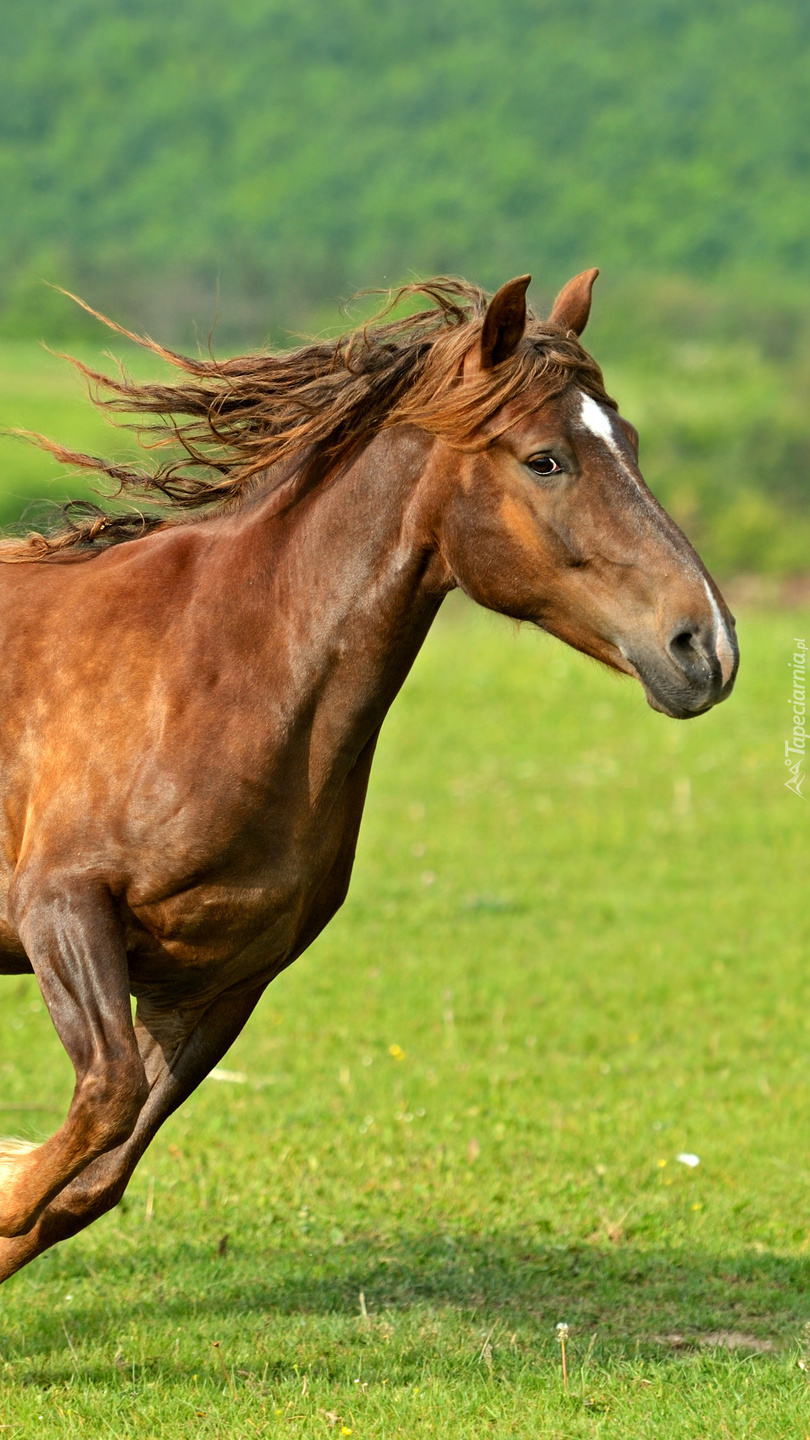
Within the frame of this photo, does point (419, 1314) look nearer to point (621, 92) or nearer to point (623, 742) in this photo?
point (623, 742)

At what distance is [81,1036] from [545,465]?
5.65ft

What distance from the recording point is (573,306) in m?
4.22

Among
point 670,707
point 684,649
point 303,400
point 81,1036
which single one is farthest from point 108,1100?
point 303,400

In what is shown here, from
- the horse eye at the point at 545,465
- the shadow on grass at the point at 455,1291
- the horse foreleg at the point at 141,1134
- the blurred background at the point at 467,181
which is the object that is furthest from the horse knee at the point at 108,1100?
the blurred background at the point at 467,181

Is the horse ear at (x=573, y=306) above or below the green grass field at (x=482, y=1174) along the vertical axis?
above

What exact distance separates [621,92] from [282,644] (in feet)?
352

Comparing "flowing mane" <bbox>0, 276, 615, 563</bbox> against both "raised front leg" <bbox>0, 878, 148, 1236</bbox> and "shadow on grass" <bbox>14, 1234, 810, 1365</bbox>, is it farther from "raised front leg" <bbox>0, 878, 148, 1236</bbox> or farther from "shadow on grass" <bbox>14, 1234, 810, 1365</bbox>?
"shadow on grass" <bbox>14, 1234, 810, 1365</bbox>

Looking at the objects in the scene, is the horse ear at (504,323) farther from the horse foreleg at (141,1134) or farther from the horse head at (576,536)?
the horse foreleg at (141,1134)

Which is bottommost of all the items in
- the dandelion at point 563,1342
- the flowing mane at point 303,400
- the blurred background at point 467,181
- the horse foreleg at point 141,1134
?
the dandelion at point 563,1342

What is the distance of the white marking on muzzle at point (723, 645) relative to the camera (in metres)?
3.60

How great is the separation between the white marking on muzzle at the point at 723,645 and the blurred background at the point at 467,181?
3584 cm

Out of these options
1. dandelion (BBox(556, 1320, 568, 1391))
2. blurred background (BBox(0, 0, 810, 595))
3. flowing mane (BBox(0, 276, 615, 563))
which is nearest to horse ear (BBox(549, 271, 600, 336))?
flowing mane (BBox(0, 276, 615, 563))

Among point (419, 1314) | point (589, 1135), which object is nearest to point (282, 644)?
point (419, 1314)

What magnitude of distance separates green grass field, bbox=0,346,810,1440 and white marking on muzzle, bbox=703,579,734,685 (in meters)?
0.78
